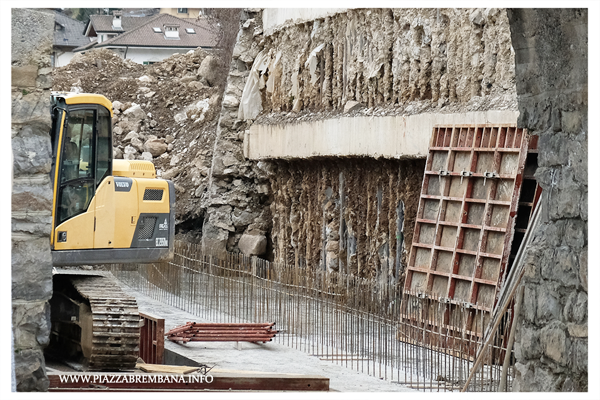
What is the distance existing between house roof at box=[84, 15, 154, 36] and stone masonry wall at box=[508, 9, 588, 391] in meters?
58.6

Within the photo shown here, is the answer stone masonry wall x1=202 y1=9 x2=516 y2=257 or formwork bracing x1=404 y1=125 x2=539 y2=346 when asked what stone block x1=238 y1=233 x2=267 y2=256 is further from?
formwork bracing x1=404 y1=125 x2=539 y2=346

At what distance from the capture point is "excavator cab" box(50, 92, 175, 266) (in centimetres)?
1052

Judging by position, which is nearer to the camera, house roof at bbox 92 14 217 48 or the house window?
house roof at bbox 92 14 217 48

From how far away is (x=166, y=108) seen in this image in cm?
3089

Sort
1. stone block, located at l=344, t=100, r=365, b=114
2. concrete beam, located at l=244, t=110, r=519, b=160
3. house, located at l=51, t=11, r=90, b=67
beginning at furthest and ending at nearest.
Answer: house, located at l=51, t=11, r=90, b=67, stone block, located at l=344, t=100, r=365, b=114, concrete beam, located at l=244, t=110, r=519, b=160

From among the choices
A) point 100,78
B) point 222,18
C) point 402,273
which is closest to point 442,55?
point 402,273

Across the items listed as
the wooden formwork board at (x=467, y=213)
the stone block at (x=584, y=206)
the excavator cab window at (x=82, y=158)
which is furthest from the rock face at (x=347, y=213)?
the stone block at (x=584, y=206)

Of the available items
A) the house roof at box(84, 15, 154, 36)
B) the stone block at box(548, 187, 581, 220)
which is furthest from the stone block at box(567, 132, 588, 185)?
the house roof at box(84, 15, 154, 36)

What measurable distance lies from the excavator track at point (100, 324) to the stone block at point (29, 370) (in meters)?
4.47

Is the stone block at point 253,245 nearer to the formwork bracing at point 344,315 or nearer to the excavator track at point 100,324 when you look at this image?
the formwork bracing at point 344,315

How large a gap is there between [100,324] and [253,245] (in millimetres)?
12193

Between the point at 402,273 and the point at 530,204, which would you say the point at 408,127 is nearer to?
the point at 402,273

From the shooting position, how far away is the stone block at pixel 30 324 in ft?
18.5

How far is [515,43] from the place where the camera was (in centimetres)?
665
